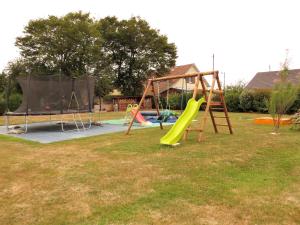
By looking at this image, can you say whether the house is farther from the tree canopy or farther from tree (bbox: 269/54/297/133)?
tree (bbox: 269/54/297/133)

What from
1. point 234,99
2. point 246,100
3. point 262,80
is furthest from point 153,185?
point 262,80

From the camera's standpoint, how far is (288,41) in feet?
57.8

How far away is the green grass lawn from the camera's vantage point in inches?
114

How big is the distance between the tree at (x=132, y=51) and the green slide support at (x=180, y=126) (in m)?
23.9

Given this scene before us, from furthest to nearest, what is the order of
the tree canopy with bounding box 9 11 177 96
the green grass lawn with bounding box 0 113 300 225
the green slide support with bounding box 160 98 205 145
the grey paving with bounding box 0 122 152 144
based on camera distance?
the tree canopy with bounding box 9 11 177 96 → the grey paving with bounding box 0 122 152 144 → the green slide support with bounding box 160 98 205 145 → the green grass lawn with bounding box 0 113 300 225

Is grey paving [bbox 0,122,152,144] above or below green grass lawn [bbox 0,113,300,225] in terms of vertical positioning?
above

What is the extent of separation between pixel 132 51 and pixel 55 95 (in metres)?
21.3

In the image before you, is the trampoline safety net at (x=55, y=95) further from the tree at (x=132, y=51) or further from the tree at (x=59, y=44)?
the tree at (x=132, y=51)

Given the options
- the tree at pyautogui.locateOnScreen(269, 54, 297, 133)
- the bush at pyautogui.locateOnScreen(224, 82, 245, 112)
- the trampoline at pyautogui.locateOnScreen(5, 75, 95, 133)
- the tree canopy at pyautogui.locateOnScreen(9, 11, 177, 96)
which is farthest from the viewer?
the tree canopy at pyautogui.locateOnScreen(9, 11, 177, 96)

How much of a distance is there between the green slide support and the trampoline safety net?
5.15m

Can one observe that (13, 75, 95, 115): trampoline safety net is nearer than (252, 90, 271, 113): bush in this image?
Yes

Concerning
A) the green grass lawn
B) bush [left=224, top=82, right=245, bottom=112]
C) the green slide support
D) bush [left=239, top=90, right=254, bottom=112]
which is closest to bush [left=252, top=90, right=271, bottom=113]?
bush [left=239, top=90, right=254, bottom=112]

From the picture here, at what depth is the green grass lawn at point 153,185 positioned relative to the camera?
2.90 meters

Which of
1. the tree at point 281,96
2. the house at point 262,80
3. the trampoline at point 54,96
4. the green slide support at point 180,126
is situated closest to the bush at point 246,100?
the tree at point 281,96
